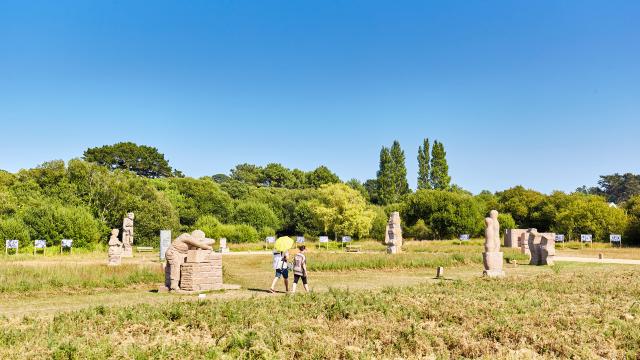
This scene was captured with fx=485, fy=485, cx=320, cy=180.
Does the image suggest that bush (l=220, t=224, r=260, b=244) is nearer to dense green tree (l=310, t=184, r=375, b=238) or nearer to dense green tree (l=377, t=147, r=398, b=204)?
dense green tree (l=310, t=184, r=375, b=238)

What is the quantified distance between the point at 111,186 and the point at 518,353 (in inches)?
1819

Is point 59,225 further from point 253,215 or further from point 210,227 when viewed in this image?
point 253,215

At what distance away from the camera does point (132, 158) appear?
7144 centimetres

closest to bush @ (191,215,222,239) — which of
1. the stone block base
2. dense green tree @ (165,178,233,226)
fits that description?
dense green tree @ (165,178,233,226)

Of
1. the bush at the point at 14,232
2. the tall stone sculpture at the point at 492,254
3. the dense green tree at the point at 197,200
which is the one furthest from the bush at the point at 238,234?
the tall stone sculpture at the point at 492,254

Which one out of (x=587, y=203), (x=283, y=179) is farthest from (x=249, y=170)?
(x=587, y=203)

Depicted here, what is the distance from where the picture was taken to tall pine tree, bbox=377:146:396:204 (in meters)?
74.4

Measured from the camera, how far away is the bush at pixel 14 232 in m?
36.8

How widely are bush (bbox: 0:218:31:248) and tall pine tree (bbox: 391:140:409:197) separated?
51.1 meters

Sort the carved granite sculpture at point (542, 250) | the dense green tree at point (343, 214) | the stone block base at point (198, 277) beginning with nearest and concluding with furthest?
the stone block base at point (198, 277), the carved granite sculpture at point (542, 250), the dense green tree at point (343, 214)

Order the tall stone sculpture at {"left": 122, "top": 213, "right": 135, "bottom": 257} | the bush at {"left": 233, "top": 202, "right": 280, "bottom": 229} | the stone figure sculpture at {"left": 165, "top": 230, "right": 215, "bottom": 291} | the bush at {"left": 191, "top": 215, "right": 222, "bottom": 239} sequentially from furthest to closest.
Result: 1. the bush at {"left": 233, "top": 202, "right": 280, "bottom": 229}
2. the bush at {"left": 191, "top": 215, "right": 222, "bottom": 239}
3. the tall stone sculpture at {"left": 122, "top": 213, "right": 135, "bottom": 257}
4. the stone figure sculpture at {"left": 165, "top": 230, "right": 215, "bottom": 291}

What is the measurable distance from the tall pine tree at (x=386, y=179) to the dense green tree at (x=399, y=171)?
76 cm

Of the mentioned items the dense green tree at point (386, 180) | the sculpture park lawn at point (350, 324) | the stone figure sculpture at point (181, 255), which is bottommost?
the sculpture park lawn at point (350, 324)

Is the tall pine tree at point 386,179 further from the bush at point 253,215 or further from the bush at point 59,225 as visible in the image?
the bush at point 59,225
